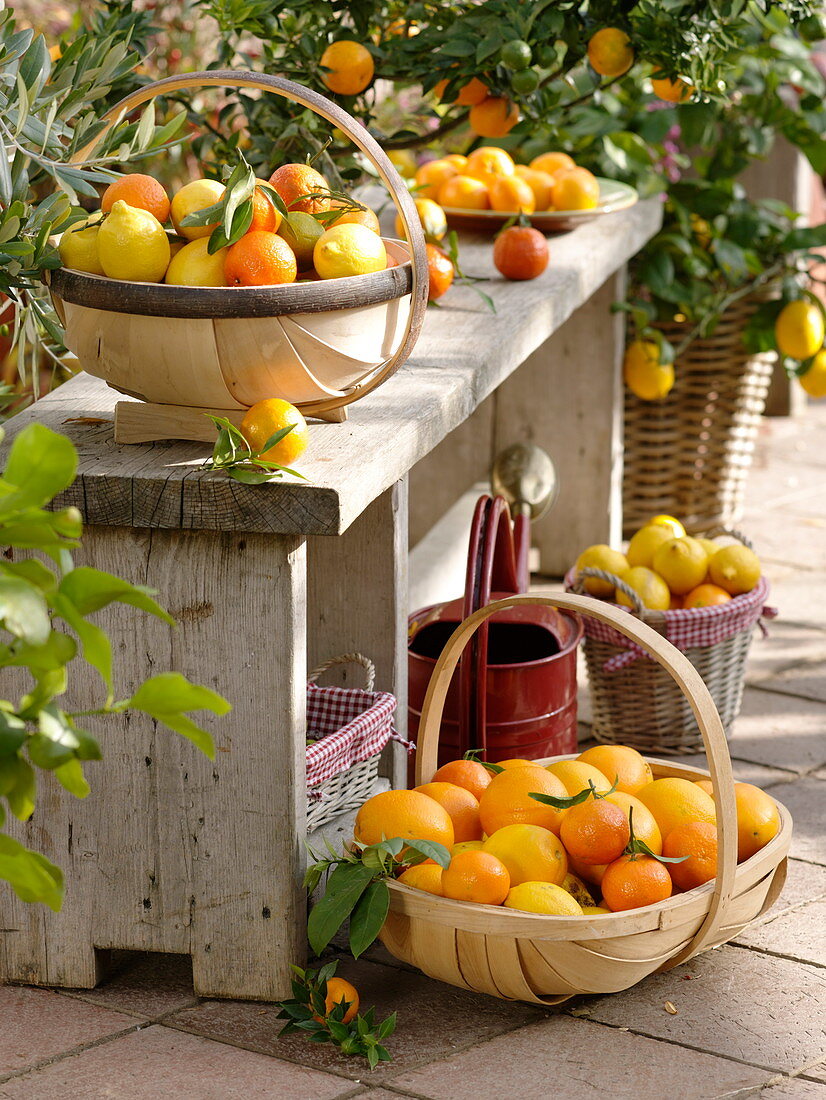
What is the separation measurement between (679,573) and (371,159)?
1.19 m

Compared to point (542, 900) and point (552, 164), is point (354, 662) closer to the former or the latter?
point (542, 900)

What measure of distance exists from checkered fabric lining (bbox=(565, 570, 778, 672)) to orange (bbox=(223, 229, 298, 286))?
3.68 feet

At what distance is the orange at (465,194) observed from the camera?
3074mm

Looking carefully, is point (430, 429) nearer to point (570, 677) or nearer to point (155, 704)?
point (570, 677)

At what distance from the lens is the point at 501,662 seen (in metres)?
2.61

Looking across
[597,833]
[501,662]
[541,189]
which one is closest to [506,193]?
[541,189]

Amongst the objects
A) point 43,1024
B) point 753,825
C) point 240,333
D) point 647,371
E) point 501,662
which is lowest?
point 43,1024

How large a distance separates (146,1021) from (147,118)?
3.93 feet

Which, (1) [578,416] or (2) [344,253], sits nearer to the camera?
(2) [344,253]

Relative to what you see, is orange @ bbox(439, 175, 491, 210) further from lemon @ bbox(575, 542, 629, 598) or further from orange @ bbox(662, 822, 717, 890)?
orange @ bbox(662, 822, 717, 890)

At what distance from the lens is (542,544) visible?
12.7 feet

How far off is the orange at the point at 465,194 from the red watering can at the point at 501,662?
768 millimetres

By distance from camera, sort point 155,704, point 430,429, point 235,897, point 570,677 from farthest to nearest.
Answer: point 570,677 < point 430,429 < point 235,897 < point 155,704

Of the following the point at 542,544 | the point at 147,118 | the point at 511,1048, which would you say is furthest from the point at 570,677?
the point at 542,544
